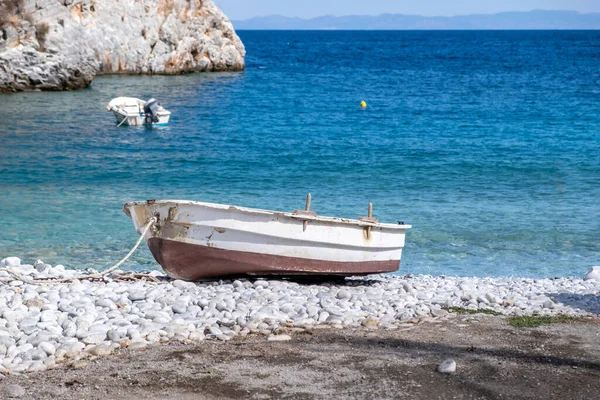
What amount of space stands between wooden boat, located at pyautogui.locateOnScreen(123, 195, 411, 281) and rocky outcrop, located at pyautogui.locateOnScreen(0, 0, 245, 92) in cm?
3650

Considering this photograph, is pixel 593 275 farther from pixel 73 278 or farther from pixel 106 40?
pixel 106 40

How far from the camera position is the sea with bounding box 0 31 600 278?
16.4m

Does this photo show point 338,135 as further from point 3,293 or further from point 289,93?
point 3,293

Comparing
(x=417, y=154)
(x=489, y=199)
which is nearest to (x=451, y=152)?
(x=417, y=154)

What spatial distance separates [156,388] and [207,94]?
4294 centimetres

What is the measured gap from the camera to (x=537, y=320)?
9.59 metres

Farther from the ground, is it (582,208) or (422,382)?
(422,382)

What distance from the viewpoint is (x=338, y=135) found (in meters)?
32.5

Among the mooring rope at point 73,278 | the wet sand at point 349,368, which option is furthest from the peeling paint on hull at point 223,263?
the wet sand at point 349,368

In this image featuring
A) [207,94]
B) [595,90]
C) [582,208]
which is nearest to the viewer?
[582,208]

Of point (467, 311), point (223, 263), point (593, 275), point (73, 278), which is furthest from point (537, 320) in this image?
point (73, 278)

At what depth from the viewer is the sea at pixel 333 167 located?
16422 millimetres

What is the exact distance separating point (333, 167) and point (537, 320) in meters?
16.0

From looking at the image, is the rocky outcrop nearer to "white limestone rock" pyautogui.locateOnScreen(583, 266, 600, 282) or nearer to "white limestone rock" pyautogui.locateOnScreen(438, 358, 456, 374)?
"white limestone rock" pyautogui.locateOnScreen(583, 266, 600, 282)
